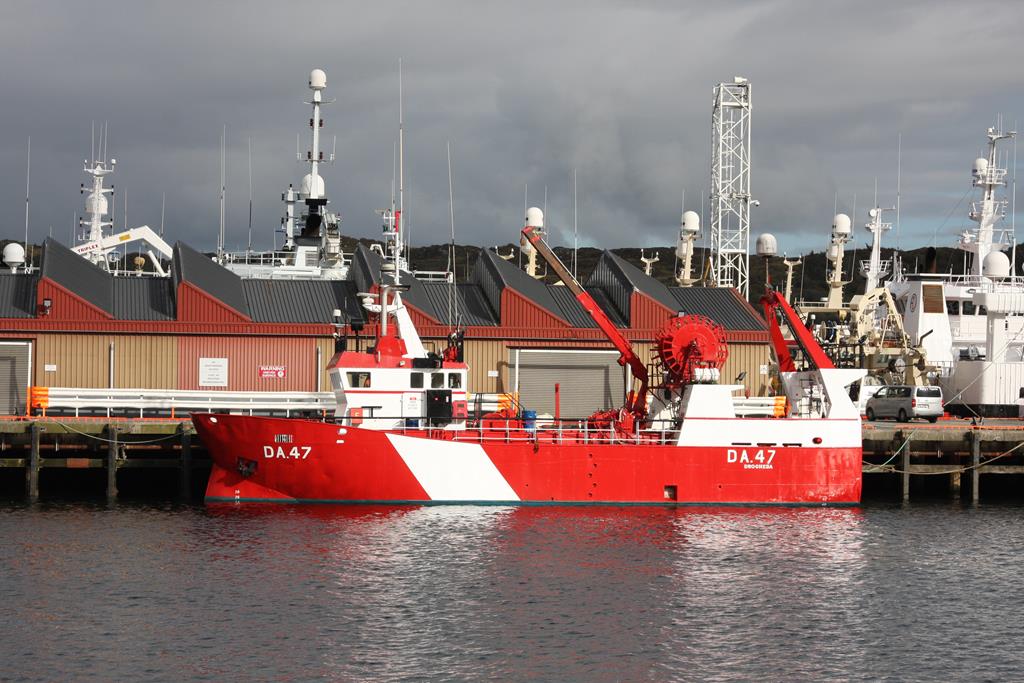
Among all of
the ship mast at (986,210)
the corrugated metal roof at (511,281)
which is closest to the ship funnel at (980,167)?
the ship mast at (986,210)

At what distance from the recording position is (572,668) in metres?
22.4

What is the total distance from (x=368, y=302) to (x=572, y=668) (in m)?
19.0

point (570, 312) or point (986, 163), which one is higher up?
point (986, 163)

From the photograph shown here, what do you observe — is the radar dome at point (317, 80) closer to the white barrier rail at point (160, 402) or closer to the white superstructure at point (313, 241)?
the white superstructure at point (313, 241)

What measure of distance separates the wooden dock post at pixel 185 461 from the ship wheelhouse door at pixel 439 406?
7.89 metres

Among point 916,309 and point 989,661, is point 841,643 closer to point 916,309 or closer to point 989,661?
point 989,661

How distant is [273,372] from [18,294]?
10.00 m

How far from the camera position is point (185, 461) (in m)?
39.8

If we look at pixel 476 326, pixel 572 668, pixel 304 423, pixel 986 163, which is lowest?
pixel 572 668

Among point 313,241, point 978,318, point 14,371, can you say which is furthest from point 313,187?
point 978,318

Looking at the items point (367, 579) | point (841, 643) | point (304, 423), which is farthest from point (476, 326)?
point (841, 643)

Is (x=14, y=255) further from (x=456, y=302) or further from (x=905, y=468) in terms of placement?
(x=905, y=468)

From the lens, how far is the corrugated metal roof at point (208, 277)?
47.8m

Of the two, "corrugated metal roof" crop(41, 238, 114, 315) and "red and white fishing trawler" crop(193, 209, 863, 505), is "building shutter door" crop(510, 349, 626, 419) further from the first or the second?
"corrugated metal roof" crop(41, 238, 114, 315)
